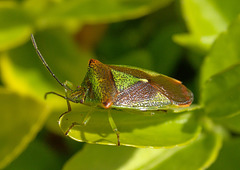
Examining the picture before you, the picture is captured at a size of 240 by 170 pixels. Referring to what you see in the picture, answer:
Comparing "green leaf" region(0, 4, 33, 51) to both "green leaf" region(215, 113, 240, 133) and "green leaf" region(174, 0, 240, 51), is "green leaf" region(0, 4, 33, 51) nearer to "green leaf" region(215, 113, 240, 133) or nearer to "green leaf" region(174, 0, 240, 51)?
"green leaf" region(174, 0, 240, 51)

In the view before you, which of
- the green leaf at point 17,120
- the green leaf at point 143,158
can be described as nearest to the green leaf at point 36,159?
the green leaf at point 17,120

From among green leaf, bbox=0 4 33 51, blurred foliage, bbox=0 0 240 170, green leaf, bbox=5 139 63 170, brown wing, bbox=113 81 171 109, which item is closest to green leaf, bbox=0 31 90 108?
blurred foliage, bbox=0 0 240 170

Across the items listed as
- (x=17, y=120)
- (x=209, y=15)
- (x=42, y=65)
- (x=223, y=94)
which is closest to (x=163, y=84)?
(x=223, y=94)

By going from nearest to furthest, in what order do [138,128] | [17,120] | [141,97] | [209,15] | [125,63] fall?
[138,128]
[141,97]
[17,120]
[209,15]
[125,63]

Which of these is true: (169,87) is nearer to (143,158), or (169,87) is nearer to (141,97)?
(141,97)

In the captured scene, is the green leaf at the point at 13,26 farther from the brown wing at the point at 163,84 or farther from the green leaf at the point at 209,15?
the green leaf at the point at 209,15

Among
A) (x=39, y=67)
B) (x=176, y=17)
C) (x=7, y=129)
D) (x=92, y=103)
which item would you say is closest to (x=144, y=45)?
(x=176, y=17)

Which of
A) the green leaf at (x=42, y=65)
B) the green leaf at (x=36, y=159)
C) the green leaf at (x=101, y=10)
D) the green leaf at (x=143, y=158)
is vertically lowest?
the green leaf at (x=36, y=159)
